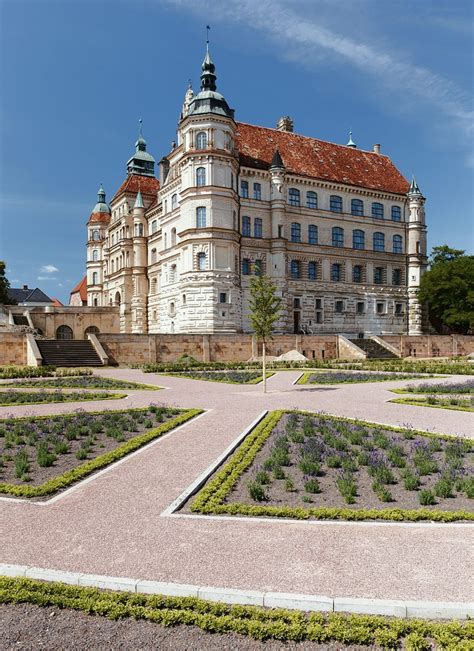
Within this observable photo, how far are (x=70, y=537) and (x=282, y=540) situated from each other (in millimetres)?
2812

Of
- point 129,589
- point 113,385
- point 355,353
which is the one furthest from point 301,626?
point 355,353

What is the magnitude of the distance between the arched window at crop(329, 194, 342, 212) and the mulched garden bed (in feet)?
157

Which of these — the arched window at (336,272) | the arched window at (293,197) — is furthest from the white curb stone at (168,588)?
the arched window at (336,272)

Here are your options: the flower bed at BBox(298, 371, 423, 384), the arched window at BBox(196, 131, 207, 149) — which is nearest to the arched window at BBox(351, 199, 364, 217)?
the arched window at BBox(196, 131, 207, 149)

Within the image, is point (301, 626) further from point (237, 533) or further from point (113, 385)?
point (113, 385)

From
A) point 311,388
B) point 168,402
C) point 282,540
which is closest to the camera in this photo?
point 282,540

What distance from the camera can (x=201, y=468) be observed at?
33.3ft

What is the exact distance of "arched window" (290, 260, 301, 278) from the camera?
57.2 meters

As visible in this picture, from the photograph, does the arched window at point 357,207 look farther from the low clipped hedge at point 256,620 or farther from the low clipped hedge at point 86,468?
the low clipped hedge at point 256,620

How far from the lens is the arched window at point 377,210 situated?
6310cm

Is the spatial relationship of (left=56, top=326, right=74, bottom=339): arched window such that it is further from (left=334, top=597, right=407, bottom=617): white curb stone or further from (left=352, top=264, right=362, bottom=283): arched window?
(left=334, top=597, right=407, bottom=617): white curb stone

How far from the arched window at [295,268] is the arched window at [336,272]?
4516 millimetres

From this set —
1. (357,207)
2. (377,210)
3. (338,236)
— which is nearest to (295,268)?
(338,236)

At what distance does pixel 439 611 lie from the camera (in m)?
5.07
